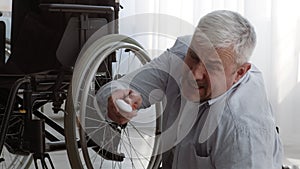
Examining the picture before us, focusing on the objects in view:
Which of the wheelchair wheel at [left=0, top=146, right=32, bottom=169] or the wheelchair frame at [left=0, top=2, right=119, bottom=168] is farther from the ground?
the wheelchair frame at [left=0, top=2, right=119, bottom=168]

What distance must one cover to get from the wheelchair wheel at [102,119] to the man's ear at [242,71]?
15.3 inches

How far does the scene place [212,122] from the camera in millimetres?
1130

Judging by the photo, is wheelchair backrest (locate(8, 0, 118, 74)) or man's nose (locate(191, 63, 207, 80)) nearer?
man's nose (locate(191, 63, 207, 80))

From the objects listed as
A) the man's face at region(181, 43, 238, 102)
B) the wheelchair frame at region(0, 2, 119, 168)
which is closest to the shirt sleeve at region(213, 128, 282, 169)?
the man's face at region(181, 43, 238, 102)

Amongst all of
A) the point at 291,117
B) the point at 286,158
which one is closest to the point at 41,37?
the point at 286,158

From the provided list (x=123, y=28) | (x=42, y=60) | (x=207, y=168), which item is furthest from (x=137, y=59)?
(x=207, y=168)

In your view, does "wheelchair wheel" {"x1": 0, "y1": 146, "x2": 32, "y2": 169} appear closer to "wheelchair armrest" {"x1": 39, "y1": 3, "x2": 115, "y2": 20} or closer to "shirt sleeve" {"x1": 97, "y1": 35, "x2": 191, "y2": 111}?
"wheelchair armrest" {"x1": 39, "y1": 3, "x2": 115, "y2": 20}

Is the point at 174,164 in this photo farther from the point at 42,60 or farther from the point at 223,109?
the point at 42,60

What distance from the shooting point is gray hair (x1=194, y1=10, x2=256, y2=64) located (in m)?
1.07

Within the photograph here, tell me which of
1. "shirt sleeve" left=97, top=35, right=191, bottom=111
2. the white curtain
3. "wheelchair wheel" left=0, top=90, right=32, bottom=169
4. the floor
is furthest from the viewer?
the white curtain

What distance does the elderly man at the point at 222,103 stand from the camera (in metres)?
1.05

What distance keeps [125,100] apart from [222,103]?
20cm

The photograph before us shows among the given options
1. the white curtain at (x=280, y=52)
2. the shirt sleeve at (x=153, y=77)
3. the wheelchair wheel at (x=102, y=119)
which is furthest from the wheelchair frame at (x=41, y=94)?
the white curtain at (x=280, y=52)

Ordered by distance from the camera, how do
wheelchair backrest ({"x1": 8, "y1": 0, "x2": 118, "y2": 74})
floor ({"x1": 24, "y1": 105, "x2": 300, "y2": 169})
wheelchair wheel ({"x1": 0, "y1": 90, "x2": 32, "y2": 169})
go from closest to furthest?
wheelchair backrest ({"x1": 8, "y1": 0, "x2": 118, "y2": 74}) → wheelchair wheel ({"x1": 0, "y1": 90, "x2": 32, "y2": 169}) → floor ({"x1": 24, "y1": 105, "x2": 300, "y2": 169})
